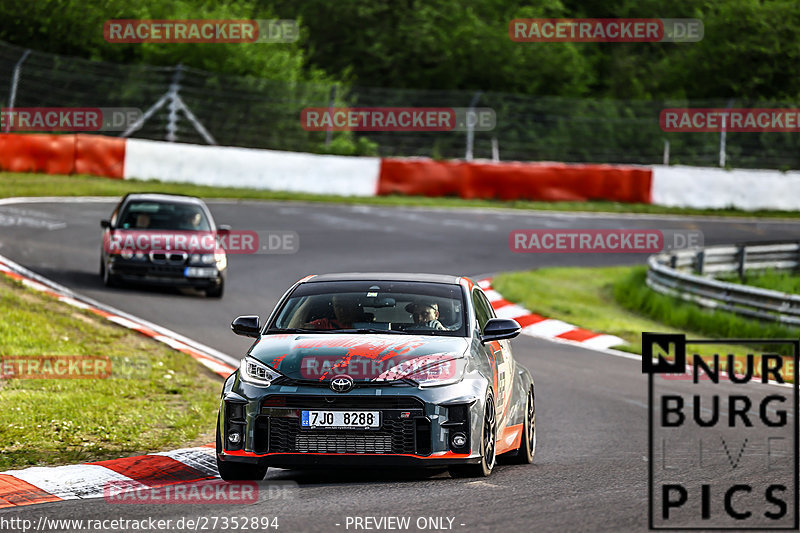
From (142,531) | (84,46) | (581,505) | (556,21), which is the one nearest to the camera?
(142,531)

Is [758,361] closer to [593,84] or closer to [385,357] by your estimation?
[385,357]

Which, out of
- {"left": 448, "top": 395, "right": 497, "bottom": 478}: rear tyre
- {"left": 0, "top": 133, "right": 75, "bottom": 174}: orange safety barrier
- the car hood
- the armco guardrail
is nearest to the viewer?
the car hood

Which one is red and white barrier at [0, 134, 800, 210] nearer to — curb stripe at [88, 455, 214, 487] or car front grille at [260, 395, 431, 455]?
curb stripe at [88, 455, 214, 487]

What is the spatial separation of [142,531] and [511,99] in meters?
30.7

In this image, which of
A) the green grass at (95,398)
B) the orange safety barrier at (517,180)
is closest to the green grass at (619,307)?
the green grass at (95,398)

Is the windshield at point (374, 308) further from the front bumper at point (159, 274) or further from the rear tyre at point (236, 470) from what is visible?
the front bumper at point (159, 274)

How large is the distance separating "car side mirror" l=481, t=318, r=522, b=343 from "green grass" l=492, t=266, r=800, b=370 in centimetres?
895

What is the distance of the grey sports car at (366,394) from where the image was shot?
743 cm

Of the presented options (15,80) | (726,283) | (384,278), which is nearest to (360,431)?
(384,278)

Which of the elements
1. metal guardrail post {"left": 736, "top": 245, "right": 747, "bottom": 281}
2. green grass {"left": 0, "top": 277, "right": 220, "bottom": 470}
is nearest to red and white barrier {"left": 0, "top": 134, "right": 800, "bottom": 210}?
metal guardrail post {"left": 736, "top": 245, "right": 747, "bottom": 281}

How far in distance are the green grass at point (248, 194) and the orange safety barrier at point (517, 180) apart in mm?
293

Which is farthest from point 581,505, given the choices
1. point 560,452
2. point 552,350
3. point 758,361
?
point 758,361

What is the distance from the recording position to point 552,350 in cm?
1652

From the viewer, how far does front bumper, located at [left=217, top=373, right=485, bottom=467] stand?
292 inches
